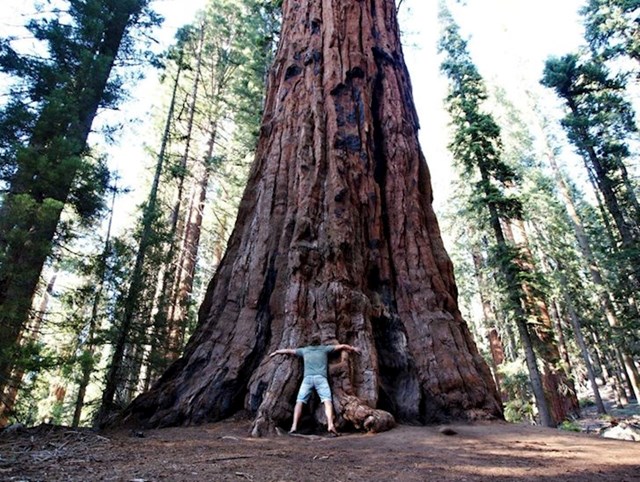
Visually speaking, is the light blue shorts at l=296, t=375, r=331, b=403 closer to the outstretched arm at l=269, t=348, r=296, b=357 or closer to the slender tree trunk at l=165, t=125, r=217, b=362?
the outstretched arm at l=269, t=348, r=296, b=357

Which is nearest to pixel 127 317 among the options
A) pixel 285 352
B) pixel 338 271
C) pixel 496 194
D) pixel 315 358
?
pixel 285 352

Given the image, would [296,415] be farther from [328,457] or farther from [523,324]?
[523,324]

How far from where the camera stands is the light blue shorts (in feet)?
16.7

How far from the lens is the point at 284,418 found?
16.7 ft

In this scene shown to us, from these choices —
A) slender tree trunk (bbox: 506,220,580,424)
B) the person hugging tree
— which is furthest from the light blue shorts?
slender tree trunk (bbox: 506,220,580,424)

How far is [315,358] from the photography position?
5.37 metres

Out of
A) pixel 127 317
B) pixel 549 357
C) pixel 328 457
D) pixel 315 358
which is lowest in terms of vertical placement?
pixel 328 457

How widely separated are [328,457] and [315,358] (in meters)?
1.86

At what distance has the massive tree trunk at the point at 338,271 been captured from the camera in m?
5.82

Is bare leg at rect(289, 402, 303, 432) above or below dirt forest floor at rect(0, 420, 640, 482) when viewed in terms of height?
above

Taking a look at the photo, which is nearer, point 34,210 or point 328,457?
point 328,457

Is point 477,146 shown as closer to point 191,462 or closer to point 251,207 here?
point 251,207

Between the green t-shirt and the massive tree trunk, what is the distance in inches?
7.5

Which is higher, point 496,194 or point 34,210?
point 496,194
